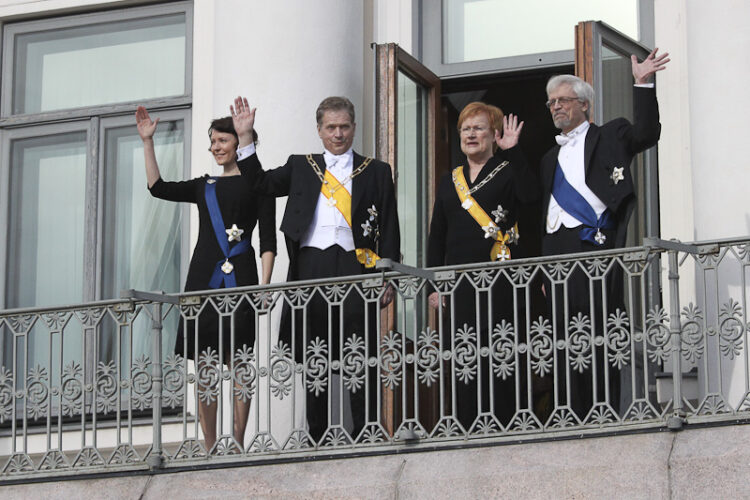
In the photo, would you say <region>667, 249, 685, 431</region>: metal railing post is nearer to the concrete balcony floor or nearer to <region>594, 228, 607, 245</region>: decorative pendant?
the concrete balcony floor

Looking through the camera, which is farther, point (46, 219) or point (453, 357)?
point (46, 219)

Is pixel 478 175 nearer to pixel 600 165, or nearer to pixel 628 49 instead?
pixel 600 165

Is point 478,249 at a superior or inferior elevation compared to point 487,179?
inferior

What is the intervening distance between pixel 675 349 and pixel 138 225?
5779 millimetres

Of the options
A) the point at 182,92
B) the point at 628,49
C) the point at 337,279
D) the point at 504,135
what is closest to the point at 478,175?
the point at 504,135

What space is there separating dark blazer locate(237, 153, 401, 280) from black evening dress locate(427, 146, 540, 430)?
0.26m

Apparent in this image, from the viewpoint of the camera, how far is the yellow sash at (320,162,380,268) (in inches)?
435

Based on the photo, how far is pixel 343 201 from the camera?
1113 cm

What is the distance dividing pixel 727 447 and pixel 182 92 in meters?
6.27

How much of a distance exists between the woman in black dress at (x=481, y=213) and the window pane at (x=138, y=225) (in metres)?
3.65

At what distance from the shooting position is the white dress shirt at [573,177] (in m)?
10.6

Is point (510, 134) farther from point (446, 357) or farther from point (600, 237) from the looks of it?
point (446, 357)

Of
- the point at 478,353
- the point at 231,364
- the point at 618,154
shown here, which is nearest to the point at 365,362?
the point at 478,353

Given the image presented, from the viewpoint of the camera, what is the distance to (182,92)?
1448cm
